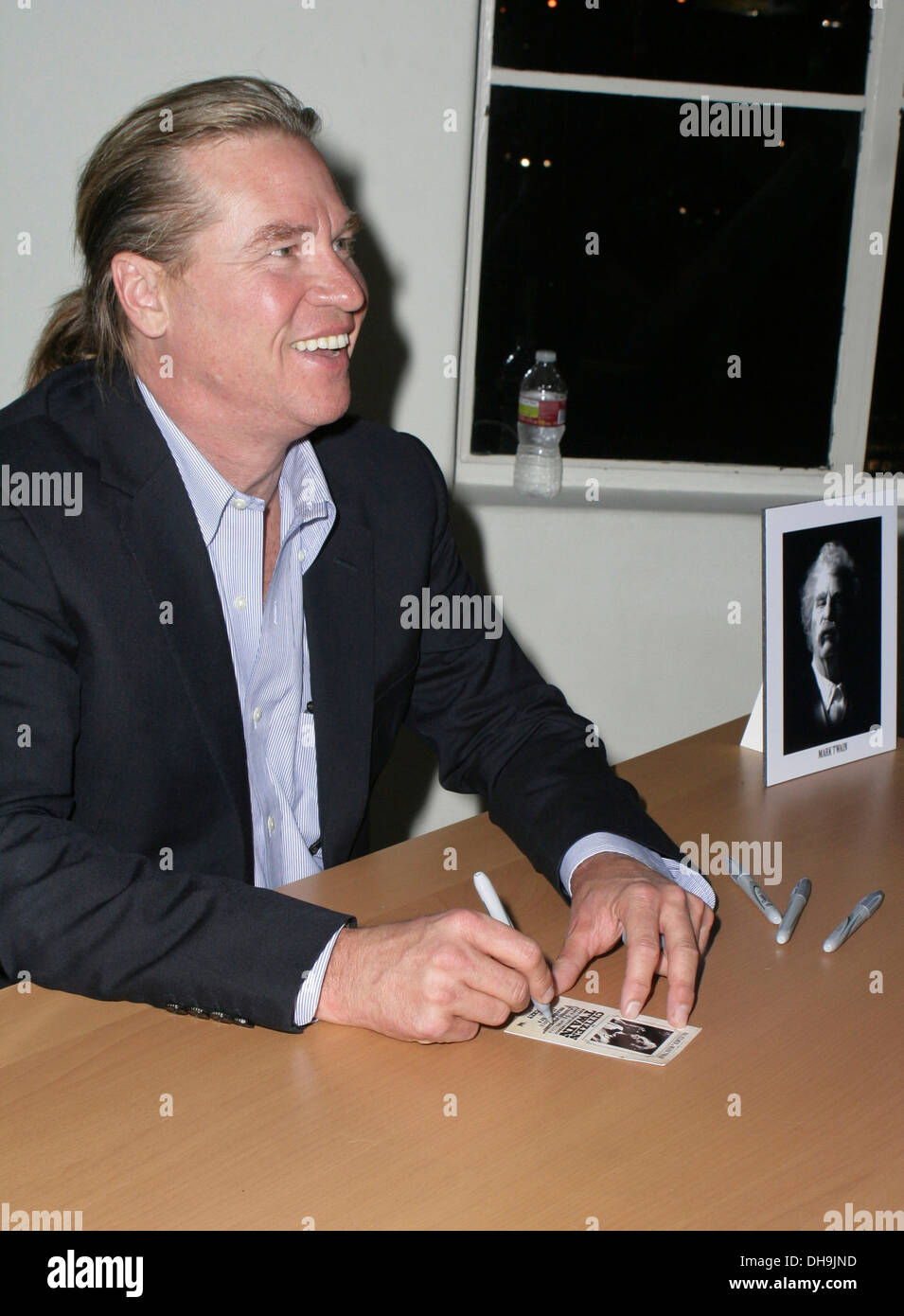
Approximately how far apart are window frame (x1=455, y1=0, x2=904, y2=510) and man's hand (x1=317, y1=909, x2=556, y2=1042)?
200 centimetres

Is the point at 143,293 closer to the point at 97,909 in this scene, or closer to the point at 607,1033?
the point at 97,909

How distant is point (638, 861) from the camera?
1.47m

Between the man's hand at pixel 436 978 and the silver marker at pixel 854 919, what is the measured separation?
347mm

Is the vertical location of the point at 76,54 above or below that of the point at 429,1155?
above

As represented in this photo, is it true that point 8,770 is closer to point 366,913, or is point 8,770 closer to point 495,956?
point 366,913

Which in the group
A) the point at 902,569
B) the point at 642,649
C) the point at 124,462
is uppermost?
the point at 124,462

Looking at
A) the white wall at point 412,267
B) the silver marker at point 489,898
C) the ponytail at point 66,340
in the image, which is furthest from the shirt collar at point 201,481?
the white wall at point 412,267

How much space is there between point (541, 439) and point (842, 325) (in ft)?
2.78

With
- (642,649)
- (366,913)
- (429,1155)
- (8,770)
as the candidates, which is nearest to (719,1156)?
(429,1155)

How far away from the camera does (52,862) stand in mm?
1289

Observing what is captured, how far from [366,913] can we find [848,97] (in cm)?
257

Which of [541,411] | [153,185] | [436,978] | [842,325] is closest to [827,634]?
[436,978]

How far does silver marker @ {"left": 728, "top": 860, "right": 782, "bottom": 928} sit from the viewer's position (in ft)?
4.69

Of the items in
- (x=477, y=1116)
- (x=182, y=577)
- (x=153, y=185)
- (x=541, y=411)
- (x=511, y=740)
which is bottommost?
(x=477, y=1116)
